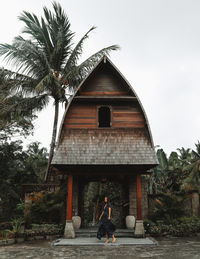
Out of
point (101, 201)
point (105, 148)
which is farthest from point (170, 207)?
point (101, 201)

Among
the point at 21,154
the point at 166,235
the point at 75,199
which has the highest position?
the point at 21,154

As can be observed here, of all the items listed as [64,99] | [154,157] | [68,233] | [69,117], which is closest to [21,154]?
[64,99]

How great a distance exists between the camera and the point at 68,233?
419 inches

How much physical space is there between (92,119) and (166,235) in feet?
20.9

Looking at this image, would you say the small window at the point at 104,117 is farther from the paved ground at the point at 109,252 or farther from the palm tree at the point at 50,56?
the paved ground at the point at 109,252

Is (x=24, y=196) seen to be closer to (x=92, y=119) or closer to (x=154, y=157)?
(x=92, y=119)

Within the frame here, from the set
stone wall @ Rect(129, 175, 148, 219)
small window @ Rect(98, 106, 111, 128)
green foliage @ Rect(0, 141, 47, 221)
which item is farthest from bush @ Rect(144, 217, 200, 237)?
green foliage @ Rect(0, 141, 47, 221)

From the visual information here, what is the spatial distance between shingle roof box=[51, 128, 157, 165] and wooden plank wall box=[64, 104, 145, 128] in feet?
1.13

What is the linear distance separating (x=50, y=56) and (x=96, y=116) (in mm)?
5933

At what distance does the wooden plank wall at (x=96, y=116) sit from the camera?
41.1 feet

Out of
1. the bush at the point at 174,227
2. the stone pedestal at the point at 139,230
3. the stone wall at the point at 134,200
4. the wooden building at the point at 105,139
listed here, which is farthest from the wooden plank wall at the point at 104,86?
the bush at the point at 174,227

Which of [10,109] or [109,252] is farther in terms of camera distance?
[10,109]

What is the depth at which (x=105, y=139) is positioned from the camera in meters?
12.0

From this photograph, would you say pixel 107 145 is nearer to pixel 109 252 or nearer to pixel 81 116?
pixel 81 116
